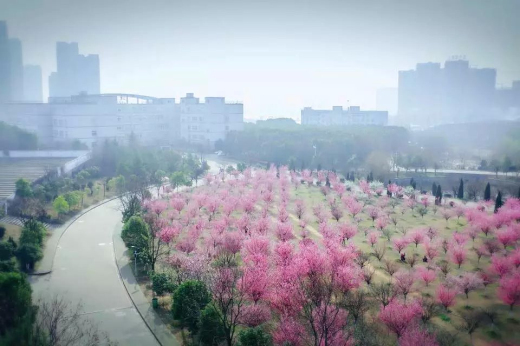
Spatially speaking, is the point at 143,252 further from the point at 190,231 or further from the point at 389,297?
the point at 389,297

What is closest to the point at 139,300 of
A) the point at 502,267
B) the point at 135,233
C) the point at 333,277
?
the point at 135,233

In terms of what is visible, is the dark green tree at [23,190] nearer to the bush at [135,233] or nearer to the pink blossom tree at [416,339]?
the bush at [135,233]

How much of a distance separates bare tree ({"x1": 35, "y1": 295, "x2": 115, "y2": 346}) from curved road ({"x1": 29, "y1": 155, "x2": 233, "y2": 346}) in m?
0.25

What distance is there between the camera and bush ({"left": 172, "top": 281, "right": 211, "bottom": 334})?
9945mm

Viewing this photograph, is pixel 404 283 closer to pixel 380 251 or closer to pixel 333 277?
pixel 333 277

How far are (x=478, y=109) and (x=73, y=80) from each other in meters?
57.5

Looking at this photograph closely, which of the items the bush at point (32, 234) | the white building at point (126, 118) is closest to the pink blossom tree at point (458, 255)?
the bush at point (32, 234)

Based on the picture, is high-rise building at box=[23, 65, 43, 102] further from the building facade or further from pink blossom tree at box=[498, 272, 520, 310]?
pink blossom tree at box=[498, 272, 520, 310]

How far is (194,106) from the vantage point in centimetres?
4494

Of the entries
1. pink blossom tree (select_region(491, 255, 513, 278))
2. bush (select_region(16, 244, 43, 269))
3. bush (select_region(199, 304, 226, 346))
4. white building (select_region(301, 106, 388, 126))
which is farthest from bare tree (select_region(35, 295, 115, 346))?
white building (select_region(301, 106, 388, 126))

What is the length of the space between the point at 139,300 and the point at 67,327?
3224 mm

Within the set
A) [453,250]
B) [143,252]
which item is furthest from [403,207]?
[143,252]

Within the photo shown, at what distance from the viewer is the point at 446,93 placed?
6544cm

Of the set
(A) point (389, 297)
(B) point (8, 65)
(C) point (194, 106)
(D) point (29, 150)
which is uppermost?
(B) point (8, 65)
